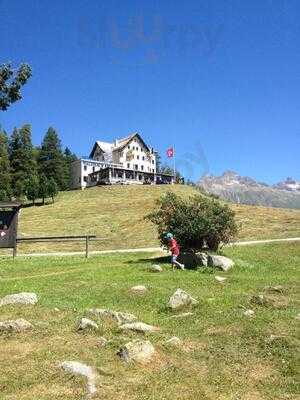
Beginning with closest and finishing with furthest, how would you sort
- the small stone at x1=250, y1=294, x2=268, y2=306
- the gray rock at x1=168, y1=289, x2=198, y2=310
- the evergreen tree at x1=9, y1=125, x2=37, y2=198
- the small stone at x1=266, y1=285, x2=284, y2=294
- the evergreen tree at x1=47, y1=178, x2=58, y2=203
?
the gray rock at x1=168, y1=289, x2=198, y2=310 < the small stone at x1=250, y1=294, x2=268, y2=306 < the small stone at x1=266, y1=285, x2=284, y2=294 < the evergreen tree at x1=47, y1=178, x2=58, y2=203 < the evergreen tree at x1=9, y1=125, x2=37, y2=198

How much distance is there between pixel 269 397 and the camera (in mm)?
10875

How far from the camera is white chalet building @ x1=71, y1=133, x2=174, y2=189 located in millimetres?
122438

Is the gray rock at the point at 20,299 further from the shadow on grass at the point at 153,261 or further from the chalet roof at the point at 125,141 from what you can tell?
the chalet roof at the point at 125,141

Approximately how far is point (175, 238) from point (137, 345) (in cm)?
1763

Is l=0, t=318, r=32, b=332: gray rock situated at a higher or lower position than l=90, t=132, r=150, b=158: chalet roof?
Result: lower

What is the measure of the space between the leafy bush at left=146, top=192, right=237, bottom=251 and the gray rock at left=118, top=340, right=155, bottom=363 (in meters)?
17.0

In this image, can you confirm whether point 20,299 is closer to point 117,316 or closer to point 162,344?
point 117,316

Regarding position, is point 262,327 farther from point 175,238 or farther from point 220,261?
point 175,238

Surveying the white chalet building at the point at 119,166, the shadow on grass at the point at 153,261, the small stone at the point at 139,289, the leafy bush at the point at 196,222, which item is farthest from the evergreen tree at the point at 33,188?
the small stone at the point at 139,289

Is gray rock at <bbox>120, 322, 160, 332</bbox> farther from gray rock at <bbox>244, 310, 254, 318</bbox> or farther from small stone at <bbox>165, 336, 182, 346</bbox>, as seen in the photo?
gray rock at <bbox>244, 310, 254, 318</bbox>

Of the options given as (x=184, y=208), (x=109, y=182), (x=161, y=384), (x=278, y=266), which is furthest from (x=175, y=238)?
(x=109, y=182)

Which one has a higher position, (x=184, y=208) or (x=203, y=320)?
(x=184, y=208)

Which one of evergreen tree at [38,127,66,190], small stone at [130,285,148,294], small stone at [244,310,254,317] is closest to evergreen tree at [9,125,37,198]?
evergreen tree at [38,127,66,190]

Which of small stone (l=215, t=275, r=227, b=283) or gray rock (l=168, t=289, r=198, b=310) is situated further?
small stone (l=215, t=275, r=227, b=283)
